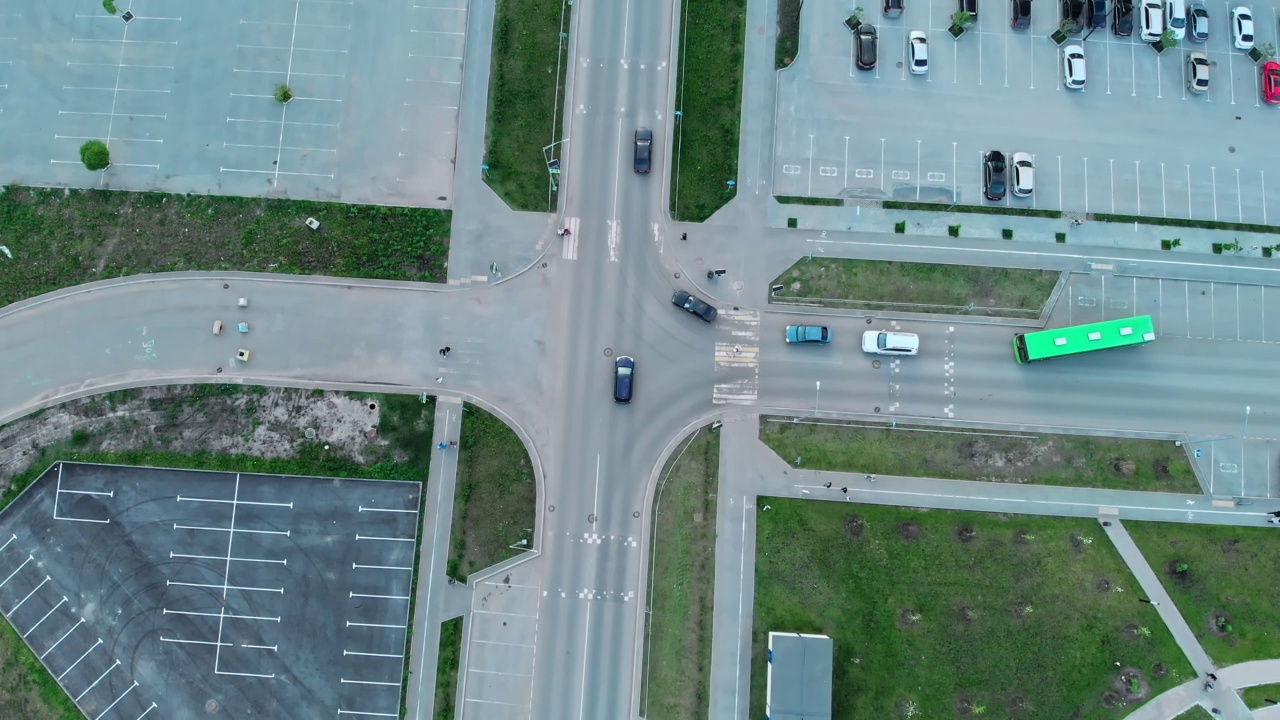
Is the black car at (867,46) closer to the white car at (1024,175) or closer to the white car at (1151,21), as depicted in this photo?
the white car at (1024,175)

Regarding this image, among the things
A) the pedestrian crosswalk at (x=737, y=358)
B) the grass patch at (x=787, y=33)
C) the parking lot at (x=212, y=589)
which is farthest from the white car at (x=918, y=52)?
the parking lot at (x=212, y=589)

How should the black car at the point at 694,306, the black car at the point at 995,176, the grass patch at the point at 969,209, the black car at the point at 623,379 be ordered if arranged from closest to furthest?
the black car at the point at 623,379 < the black car at the point at 694,306 < the black car at the point at 995,176 < the grass patch at the point at 969,209

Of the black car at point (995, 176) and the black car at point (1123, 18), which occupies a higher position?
the black car at point (1123, 18)

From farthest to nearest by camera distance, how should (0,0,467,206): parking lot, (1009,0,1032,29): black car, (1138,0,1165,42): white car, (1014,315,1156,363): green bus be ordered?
(1138,0,1165,42): white car → (1009,0,1032,29): black car → (0,0,467,206): parking lot → (1014,315,1156,363): green bus

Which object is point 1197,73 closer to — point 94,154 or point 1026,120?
point 1026,120

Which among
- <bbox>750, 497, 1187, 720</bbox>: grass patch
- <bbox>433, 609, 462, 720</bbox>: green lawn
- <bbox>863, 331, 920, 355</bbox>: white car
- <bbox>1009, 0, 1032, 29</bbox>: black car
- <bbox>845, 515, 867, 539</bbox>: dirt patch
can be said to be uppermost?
<bbox>1009, 0, 1032, 29</bbox>: black car

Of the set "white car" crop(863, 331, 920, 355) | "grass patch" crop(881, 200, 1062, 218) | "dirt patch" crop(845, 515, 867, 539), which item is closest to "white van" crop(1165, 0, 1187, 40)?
"grass patch" crop(881, 200, 1062, 218)

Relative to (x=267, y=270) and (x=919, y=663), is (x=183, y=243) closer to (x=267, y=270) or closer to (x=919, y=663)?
(x=267, y=270)

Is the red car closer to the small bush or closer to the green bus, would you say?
the green bus

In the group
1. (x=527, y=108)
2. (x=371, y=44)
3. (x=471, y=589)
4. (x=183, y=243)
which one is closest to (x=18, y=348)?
(x=183, y=243)
